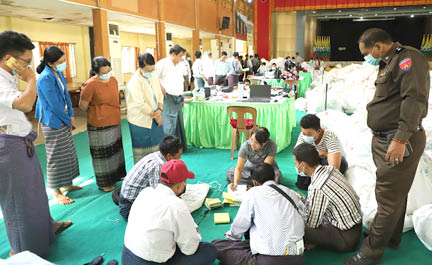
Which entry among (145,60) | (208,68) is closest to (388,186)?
(145,60)

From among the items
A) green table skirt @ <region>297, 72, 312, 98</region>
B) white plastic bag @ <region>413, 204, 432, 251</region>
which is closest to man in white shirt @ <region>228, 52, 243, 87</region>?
green table skirt @ <region>297, 72, 312, 98</region>

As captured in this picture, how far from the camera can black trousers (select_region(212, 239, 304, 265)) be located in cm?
178

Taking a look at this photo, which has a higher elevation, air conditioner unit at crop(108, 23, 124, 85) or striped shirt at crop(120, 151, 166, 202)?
air conditioner unit at crop(108, 23, 124, 85)


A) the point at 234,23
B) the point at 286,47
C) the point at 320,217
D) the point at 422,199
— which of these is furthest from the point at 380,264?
the point at 286,47

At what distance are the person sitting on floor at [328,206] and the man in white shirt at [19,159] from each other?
173 cm

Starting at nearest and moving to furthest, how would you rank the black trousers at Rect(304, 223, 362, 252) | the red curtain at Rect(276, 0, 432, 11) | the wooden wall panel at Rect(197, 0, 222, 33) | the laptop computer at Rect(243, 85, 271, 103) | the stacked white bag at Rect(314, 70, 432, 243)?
1. the black trousers at Rect(304, 223, 362, 252)
2. the stacked white bag at Rect(314, 70, 432, 243)
3. the laptop computer at Rect(243, 85, 271, 103)
4. the wooden wall panel at Rect(197, 0, 222, 33)
5. the red curtain at Rect(276, 0, 432, 11)

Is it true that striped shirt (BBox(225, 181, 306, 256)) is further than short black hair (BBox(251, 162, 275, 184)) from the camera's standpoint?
No

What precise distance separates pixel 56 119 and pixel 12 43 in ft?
3.75

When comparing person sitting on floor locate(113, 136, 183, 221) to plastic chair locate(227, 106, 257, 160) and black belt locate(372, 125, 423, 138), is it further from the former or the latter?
plastic chair locate(227, 106, 257, 160)

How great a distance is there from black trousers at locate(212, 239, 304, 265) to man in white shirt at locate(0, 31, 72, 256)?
121cm

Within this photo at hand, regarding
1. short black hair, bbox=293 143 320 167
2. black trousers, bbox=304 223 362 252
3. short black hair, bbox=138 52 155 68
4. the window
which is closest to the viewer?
short black hair, bbox=293 143 320 167

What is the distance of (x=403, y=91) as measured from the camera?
1679 mm

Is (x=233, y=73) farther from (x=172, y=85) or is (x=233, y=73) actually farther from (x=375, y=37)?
(x=375, y=37)

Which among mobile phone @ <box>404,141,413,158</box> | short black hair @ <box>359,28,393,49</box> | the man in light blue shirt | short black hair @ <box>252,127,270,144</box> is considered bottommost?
short black hair @ <box>252,127,270,144</box>
